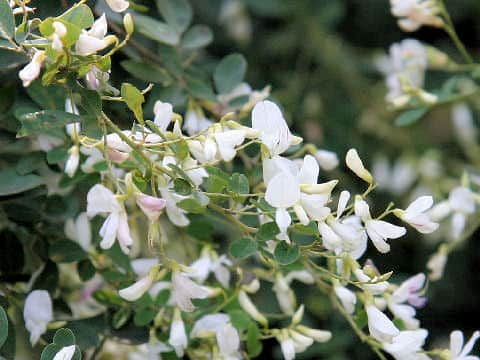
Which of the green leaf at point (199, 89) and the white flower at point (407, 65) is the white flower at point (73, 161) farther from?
the white flower at point (407, 65)

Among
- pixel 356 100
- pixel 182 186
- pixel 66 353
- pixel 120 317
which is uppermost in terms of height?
pixel 182 186

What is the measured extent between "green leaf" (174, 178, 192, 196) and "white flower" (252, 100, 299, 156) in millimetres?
66

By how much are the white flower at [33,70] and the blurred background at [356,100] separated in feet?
2.40

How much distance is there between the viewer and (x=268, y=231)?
626mm

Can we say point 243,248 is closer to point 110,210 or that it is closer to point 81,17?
point 110,210

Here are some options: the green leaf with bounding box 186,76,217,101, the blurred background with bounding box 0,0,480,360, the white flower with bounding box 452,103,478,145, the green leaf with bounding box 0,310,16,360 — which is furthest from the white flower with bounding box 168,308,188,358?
the white flower with bounding box 452,103,478,145

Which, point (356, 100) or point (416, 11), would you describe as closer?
point (416, 11)

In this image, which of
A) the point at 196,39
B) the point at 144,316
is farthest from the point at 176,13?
the point at 144,316

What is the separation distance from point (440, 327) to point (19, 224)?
0.90 metres

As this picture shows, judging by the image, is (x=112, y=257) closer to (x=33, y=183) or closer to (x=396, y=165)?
(x=33, y=183)

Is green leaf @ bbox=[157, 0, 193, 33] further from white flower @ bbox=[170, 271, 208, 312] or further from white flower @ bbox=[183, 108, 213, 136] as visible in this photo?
white flower @ bbox=[170, 271, 208, 312]

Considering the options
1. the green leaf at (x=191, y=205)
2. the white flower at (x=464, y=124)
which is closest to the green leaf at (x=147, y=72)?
the green leaf at (x=191, y=205)

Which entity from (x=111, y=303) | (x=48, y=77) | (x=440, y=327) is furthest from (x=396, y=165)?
(x=48, y=77)

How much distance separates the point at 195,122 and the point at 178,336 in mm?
239
